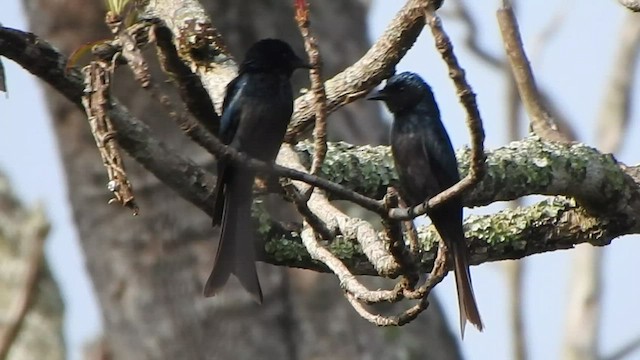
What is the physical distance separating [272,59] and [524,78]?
1421 millimetres

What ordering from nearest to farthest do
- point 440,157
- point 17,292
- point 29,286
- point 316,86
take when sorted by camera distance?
point 316,86 → point 440,157 → point 29,286 → point 17,292

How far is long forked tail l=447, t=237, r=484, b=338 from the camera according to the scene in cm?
357

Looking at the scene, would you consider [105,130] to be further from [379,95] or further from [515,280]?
[515,280]

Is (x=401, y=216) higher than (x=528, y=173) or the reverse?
the reverse

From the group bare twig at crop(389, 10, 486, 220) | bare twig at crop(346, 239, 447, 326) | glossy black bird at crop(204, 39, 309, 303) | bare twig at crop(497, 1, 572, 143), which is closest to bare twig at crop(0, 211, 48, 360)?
glossy black bird at crop(204, 39, 309, 303)

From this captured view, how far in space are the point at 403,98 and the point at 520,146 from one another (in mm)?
513

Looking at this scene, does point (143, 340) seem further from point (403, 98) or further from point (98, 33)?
point (403, 98)

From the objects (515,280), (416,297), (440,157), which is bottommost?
(416,297)

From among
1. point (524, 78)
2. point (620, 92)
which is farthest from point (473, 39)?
point (524, 78)

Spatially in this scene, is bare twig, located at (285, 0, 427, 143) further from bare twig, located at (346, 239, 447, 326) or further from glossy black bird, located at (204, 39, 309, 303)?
bare twig, located at (346, 239, 447, 326)

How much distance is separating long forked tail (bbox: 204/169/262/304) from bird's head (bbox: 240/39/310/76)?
1.63 ft

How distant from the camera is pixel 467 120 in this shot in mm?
2676

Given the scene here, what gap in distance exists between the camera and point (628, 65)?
10969mm

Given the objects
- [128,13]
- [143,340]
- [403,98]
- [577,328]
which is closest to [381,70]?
[403,98]
